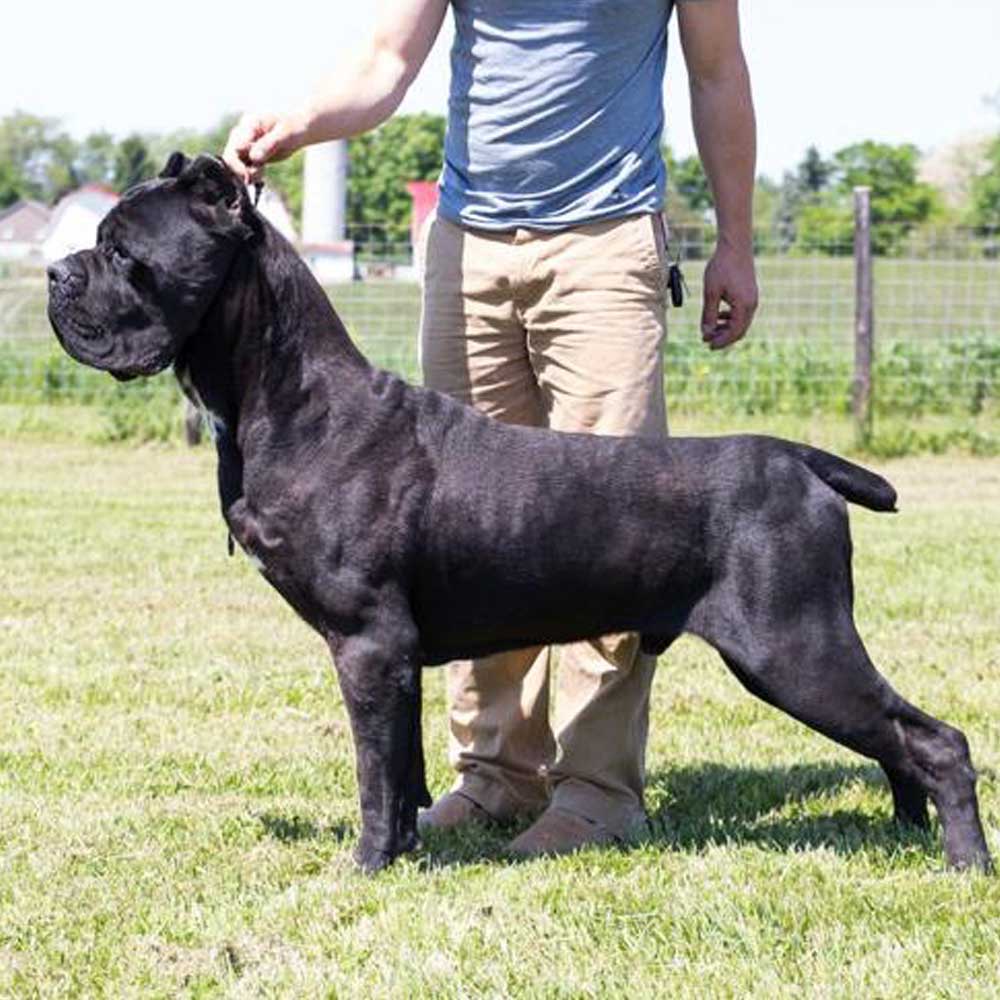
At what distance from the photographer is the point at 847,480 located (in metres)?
4.50

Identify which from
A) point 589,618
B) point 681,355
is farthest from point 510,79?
point 681,355

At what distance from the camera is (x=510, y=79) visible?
4.86m

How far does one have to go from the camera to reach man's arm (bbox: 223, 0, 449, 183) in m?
4.50

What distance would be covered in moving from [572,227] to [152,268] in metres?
1.21

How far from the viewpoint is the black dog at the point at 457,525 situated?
14.2 feet

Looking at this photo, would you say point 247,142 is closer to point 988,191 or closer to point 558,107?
point 558,107

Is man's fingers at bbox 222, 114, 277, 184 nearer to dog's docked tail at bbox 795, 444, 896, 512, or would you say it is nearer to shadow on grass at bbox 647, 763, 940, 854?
dog's docked tail at bbox 795, 444, 896, 512

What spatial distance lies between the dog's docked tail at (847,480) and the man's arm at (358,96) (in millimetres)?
1406

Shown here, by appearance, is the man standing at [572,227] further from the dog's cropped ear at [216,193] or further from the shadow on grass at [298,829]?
the dog's cropped ear at [216,193]

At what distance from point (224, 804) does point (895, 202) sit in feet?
266

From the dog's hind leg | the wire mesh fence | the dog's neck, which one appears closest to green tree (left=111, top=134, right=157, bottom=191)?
the wire mesh fence

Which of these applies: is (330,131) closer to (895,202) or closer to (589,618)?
(589,618)

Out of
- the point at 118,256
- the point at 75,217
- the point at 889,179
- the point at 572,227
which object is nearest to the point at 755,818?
the point at 572,227

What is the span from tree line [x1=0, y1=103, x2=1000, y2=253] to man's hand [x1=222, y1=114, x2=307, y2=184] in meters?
51.1
